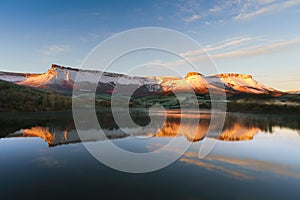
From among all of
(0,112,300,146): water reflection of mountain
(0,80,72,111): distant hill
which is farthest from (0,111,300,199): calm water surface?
(0,80,72,111): distant hill

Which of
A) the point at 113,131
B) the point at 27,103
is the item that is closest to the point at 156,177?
the point at 113,131

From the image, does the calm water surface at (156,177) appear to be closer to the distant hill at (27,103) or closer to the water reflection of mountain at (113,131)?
the water reflection of mountain at (113,131)

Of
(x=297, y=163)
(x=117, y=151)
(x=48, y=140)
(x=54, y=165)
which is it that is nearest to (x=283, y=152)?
(x=297, y=163)

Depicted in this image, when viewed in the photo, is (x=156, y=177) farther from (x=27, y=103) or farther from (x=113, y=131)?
(x=27, y=103)

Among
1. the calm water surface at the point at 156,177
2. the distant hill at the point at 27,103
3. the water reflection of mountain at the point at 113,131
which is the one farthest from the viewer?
the distant hill at the point at 27,103

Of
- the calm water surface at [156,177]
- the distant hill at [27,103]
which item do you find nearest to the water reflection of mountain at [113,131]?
the calm water surface at [156,177]

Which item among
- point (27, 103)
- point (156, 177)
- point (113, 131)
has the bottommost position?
point (156, 177)

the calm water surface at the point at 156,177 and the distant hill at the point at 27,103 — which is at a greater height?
the distant hill at the point at 27,103

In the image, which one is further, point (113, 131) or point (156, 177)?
point (113, 131)

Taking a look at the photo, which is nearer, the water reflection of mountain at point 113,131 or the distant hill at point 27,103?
the water reflection of mountain at point 113,131

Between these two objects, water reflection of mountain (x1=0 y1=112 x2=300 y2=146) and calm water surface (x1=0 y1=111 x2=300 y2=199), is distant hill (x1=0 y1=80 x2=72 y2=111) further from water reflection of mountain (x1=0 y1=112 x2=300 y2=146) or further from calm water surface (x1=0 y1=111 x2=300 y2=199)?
calm water surface (x1=0 y1=111 x2=300 y2=199)

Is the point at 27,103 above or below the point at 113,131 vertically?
above

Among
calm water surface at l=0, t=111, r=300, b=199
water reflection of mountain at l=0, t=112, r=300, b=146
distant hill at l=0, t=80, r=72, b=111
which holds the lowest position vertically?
calm water surface at l=0, t=111, r=300, b=199

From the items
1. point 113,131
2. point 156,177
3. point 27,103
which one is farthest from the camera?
point 27,103
